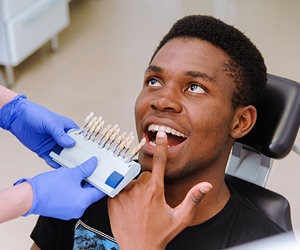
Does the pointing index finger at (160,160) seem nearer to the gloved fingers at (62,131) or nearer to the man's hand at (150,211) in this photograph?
the man's hand at (150,211)

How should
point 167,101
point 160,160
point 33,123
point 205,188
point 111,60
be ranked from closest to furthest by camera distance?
point 205,188, point 160,160, point 167,101, point 33,123, point 111,60

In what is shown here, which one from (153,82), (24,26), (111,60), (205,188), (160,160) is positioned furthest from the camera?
(111,60)

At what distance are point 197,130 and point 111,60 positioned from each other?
87.4 inches

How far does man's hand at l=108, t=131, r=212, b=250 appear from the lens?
1.12 meters

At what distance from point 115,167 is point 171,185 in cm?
21

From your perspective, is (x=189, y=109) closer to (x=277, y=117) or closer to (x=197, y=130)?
(x=197, y=130)

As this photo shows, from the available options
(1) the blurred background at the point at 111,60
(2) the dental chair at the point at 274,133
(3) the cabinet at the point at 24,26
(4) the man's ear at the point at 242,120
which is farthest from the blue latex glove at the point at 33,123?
(3) the cabinet at the point at 24,26

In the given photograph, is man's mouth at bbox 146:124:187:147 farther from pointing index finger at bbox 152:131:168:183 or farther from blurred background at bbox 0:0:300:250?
blurred background at bbox 0:0:300:250

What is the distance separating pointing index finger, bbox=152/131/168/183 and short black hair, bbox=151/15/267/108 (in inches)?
10.9

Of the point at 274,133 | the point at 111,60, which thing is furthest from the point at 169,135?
the point at 111,60

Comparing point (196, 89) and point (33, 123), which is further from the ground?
point (196, 89)

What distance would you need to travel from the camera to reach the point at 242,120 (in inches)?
57.1

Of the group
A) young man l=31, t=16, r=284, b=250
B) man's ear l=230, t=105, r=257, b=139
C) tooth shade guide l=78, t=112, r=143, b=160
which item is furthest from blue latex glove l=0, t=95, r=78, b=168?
man's ear l=230, t=105, r=257, b=139

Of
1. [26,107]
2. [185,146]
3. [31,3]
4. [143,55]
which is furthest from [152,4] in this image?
[185,146]
